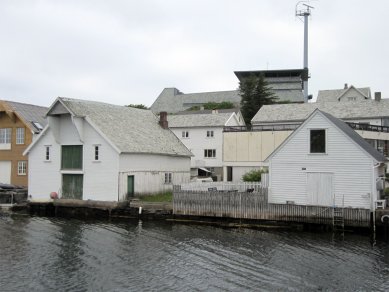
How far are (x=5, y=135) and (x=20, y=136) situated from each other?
2185 millimetres

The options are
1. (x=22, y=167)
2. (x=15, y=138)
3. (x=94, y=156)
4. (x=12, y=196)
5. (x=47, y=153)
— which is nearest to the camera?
(x=94, y=156)

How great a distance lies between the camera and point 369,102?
61500 mm

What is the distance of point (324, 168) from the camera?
3155 cm

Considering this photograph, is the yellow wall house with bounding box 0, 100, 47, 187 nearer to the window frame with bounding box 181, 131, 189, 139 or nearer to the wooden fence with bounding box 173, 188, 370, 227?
the window frame with bounding box 181, 131, 189, 139

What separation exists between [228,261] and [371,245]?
9.01m

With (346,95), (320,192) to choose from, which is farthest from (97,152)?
(346,95)

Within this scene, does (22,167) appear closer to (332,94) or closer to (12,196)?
(12,196)

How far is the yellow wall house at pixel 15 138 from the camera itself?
49.9m

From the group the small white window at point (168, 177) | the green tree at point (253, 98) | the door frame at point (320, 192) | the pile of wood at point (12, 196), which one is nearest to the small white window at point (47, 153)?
the pile of wood at point (12, 196)

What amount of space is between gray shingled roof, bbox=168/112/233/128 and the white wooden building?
26275 millimetres

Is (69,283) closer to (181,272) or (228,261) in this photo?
(181,272)

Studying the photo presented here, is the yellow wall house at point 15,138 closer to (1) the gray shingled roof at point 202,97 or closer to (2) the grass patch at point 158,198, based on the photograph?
(2) the grass patch at point 158,198

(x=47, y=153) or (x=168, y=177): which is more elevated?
(x=47, y=153)

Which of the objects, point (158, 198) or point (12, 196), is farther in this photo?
point (12, 196)
